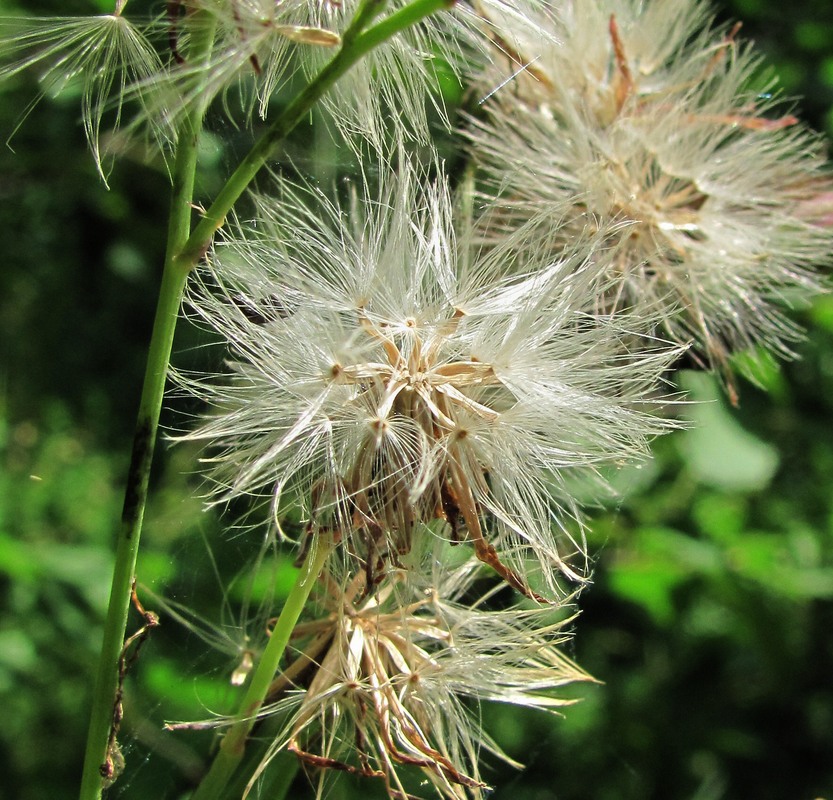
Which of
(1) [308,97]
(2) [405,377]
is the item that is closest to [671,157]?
(2) [405,377]

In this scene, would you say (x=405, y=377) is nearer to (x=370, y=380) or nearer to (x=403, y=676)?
(x=370, y=380)

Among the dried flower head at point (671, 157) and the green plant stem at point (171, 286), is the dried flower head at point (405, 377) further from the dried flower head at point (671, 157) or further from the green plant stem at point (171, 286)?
the dried flower head at point (671, 157)

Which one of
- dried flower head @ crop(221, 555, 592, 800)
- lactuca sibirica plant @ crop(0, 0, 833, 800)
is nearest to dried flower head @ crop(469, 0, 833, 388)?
lactuca sibirica plant @ crop(0, 0, 833, 800)

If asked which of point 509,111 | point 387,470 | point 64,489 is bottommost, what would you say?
point 64,489

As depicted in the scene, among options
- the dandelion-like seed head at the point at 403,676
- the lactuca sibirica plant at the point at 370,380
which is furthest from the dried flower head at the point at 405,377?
the dandelion-like seed head at the point at 403,676

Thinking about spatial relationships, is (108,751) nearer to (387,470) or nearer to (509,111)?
(387,470)

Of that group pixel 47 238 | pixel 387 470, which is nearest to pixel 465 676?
pixel 387 470

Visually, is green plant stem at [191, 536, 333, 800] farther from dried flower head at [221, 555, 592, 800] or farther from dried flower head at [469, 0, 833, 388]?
dried flower head at [469, 0, 833, 388]
